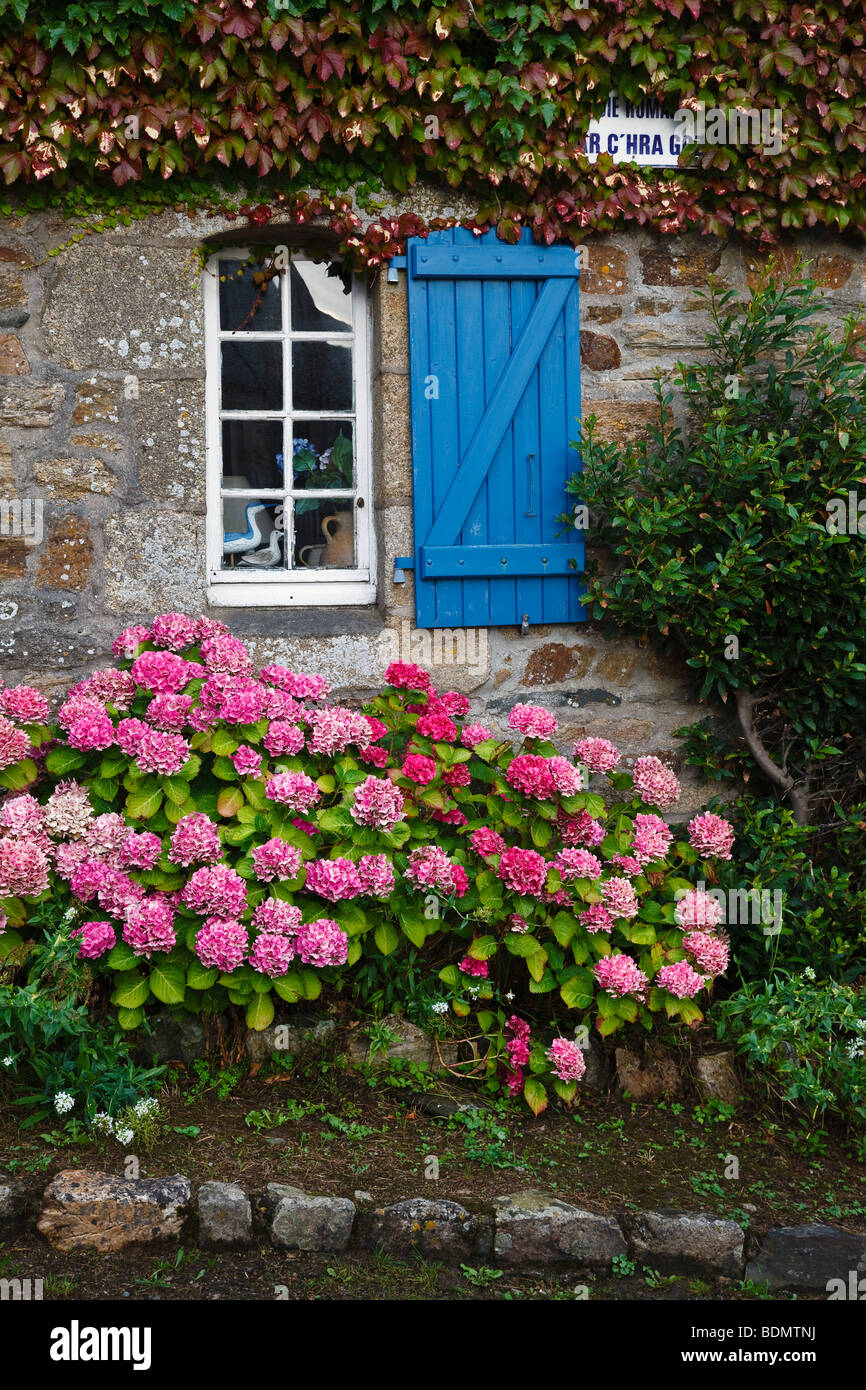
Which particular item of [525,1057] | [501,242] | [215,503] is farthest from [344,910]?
[501,242]

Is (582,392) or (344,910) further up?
(582,392)

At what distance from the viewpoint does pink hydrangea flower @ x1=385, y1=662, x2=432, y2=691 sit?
145 inches

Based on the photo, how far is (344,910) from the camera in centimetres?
329

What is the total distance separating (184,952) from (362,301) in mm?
2634

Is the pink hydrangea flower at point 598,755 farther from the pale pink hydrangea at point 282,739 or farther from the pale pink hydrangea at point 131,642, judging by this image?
the pale pink hydrangea at point 131,642

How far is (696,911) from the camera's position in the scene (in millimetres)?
3508

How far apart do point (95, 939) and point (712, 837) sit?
2045 mm

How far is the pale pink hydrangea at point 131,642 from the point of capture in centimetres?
365

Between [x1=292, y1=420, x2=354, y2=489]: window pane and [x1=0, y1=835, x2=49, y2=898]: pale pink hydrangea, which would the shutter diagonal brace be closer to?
[x1=292, y1=420, x2=354, y2=489]: window pane

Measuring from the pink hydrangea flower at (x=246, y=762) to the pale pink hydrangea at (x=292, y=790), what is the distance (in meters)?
0.10

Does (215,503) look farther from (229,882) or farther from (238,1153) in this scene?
(238,1153)

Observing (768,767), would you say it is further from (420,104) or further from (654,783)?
(420,104)

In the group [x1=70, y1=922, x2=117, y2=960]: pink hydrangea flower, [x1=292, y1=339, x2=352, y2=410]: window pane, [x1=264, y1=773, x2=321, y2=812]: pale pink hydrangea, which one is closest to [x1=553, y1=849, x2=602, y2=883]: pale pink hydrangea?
[x1=264, y1=773, x2=321, y2=812]: pale pink hydrangea

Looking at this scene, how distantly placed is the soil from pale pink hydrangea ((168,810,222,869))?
66cm
